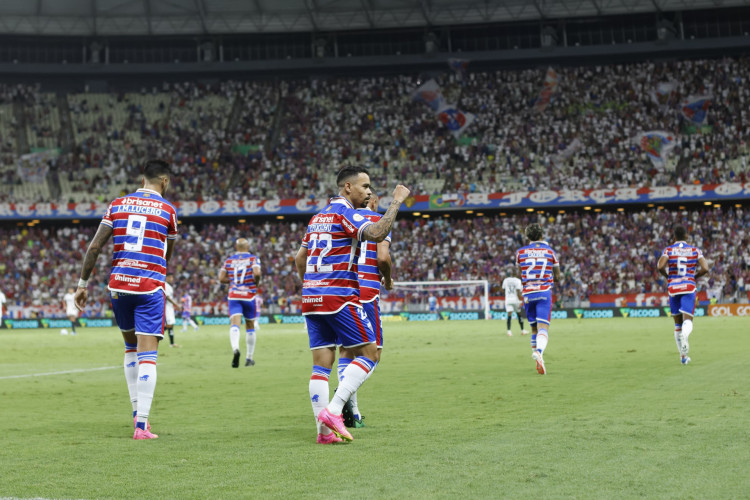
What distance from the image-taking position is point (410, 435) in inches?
313

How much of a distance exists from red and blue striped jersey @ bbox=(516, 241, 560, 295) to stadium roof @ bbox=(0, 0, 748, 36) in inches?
1744

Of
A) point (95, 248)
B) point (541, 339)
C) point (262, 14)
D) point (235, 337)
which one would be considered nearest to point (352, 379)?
point (95, 248)

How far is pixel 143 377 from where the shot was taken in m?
8.53

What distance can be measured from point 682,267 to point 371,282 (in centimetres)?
896

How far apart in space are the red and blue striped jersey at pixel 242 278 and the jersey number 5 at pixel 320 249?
10.1 meters

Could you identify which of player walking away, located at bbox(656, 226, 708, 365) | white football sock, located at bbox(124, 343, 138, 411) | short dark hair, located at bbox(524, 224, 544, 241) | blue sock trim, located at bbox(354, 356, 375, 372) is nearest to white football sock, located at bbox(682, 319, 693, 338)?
player walking away, located at bbox(656, 226, 708, 365)

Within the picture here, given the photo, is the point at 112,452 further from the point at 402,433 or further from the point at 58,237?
the point at 58,237

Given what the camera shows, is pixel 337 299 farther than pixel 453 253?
No

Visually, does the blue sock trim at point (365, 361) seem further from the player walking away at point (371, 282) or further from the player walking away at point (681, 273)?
the player walking away at point (681, 273)

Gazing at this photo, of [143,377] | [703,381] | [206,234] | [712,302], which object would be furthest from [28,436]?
[206,234]

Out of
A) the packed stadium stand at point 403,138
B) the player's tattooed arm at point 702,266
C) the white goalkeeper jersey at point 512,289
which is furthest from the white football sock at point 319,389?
the packed stadium stand at point 403,138

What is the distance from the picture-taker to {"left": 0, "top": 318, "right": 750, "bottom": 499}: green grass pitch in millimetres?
5703

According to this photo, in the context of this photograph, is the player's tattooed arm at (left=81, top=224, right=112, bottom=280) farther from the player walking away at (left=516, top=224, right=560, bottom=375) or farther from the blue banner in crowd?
the blue banner in crowd

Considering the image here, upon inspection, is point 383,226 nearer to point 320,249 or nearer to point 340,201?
point 340,201
